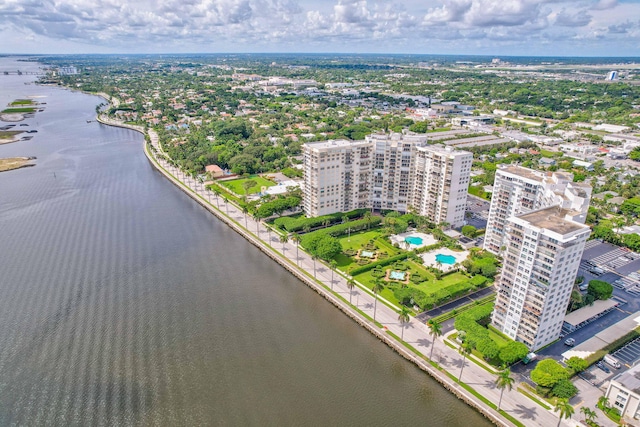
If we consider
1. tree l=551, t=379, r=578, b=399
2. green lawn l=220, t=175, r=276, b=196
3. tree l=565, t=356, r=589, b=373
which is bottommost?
green lawn l=220, t=175, r=276, b=196

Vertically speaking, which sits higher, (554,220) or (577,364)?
(554,220)

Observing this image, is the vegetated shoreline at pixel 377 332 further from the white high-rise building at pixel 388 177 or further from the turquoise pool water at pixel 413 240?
the turquoise pool water at pixel 413 240

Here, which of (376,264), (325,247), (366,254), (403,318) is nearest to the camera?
(403,318)

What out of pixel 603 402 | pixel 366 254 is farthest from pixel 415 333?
pixel 366 254

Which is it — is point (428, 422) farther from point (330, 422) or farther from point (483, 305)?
point (483, 305)

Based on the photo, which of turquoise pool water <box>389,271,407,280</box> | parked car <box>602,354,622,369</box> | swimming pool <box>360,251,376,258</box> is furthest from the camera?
swimming pool <box>360,251,376,258</box>

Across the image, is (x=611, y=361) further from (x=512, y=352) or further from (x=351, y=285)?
(x=351, y=285)

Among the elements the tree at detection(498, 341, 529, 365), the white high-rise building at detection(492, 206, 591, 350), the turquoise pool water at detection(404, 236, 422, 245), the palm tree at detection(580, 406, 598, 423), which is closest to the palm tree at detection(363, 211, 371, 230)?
the turquoise pool water at detection(404, 236, 422, 245)

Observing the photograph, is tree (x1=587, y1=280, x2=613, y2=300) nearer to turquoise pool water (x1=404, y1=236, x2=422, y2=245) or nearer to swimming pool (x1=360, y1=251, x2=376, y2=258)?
turquoise pool water (x1=404, y1=236, x2=422, y2=245)
